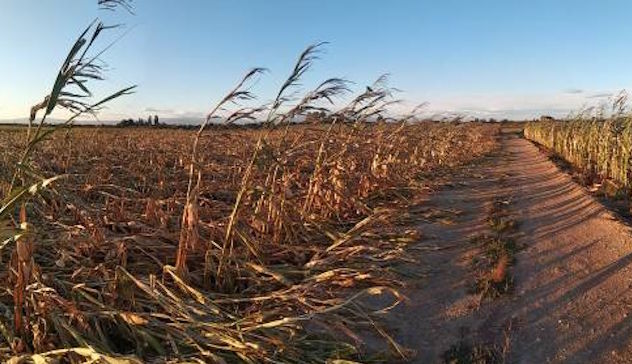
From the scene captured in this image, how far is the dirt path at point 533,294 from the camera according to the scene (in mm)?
4254

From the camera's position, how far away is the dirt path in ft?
14.0

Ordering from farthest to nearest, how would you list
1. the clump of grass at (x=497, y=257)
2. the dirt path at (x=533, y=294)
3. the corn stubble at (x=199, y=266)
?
the clump of grass at (x=497, y=257) < the dirt path at (x=533, y=294) < the corn stubble at (x=199, y=266)

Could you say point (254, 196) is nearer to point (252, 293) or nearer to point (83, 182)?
point (252, 293)

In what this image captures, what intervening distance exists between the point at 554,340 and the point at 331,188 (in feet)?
13.6

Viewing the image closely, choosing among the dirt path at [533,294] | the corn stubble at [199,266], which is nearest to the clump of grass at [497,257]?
the dirt path at [533,294]

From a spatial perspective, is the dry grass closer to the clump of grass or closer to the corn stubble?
the corn stubble

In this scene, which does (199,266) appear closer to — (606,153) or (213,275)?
(213,275)

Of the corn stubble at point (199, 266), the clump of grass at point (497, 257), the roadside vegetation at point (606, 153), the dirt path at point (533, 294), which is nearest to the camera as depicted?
the corn stubble at point (199, 266)

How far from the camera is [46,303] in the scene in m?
3.56

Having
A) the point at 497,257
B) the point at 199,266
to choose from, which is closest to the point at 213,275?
the point at 199,266

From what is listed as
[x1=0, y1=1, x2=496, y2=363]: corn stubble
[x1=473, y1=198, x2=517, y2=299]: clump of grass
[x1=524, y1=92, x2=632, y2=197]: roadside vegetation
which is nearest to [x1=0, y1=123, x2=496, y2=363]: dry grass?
[x1=0, y1=1, x2=496, y2=363]: corn stubble

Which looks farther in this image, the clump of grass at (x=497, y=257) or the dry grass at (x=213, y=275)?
the clump of grass at (x=497, y=257)

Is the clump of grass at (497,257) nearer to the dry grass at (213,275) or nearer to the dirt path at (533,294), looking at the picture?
the dirt path at (533,294)

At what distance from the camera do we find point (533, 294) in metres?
5.32
